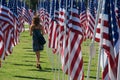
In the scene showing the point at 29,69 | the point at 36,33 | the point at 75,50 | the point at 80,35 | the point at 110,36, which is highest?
the point at 110,36

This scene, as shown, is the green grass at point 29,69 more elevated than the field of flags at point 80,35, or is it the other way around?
the field of flags at point 80,35

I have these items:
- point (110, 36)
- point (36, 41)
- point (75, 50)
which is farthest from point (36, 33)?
point (110, 36)

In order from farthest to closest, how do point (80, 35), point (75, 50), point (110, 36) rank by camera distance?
point (80, 35), point (75, 50), point (110, 36)

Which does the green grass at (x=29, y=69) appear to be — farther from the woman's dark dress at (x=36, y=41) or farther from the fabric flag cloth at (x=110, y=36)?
the fabric flag cloth at (x=110, y=36)

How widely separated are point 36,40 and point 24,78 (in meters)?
2.83

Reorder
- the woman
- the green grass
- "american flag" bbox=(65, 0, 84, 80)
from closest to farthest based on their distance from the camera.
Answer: "american flag" bbox=(65, 0, 84, 80) → the green grass → the woman

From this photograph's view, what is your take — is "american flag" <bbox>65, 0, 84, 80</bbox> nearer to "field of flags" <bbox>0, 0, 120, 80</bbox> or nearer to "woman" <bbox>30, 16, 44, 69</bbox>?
"field of flags" <bbox>0, 0, 120, 80</bbox>

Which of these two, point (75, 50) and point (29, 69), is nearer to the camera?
point (75, 50)

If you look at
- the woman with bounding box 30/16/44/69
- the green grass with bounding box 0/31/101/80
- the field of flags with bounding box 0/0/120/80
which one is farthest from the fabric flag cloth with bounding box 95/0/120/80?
the woman with bounding box 30/16/44/69

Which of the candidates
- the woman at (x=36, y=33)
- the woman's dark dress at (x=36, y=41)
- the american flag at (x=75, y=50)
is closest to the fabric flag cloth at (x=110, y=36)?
the american flag at (x=75, y=50)

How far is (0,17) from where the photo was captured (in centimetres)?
1609

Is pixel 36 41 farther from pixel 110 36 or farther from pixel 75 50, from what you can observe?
pixel 110 36

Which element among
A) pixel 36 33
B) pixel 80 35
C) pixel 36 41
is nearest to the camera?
pixel 80 35

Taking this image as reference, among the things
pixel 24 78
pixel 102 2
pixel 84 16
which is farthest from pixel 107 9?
pixel 84 16
